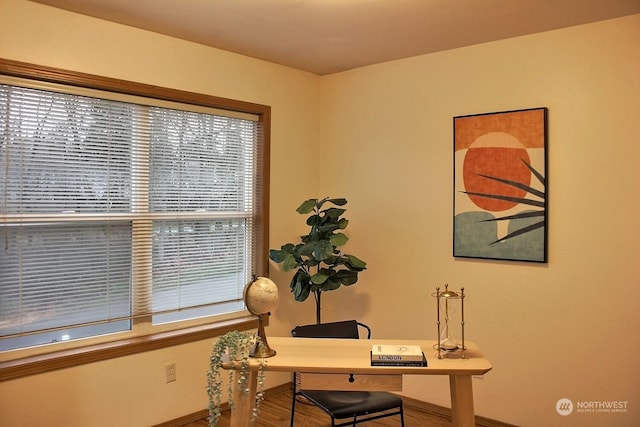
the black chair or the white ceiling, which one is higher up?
the white ceiling

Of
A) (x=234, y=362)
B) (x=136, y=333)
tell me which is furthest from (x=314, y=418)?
(x=234, y=362)

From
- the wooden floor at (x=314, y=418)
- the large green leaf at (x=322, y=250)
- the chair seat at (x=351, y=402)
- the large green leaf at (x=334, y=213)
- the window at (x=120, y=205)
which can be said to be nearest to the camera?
the chair seat at (x=351, y=402)

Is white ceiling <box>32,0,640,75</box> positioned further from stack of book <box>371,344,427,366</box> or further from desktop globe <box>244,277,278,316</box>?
stack of book <box>371,344,427,366</box>

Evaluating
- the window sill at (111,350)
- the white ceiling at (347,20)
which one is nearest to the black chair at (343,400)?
the window sill at (111,350)

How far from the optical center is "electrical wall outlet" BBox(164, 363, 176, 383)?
353cm

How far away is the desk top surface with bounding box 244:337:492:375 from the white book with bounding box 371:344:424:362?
0.04 metres

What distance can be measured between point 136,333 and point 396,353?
192 centimetres

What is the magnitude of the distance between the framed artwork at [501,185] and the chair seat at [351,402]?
4.12 feet

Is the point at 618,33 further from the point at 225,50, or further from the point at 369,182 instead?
the point at 225,50

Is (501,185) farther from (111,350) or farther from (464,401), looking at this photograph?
(111,350)

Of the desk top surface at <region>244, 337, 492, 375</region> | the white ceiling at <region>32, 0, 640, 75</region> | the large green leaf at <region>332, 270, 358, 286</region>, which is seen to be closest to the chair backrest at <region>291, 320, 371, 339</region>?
the desk top surface at <region>244, 337, 492, 375</region>

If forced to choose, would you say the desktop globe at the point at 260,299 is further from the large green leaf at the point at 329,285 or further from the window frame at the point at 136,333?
the large green leaf at the point at 329,285

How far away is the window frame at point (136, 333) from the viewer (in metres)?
2.89

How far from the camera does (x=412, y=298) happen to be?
13.1ft
